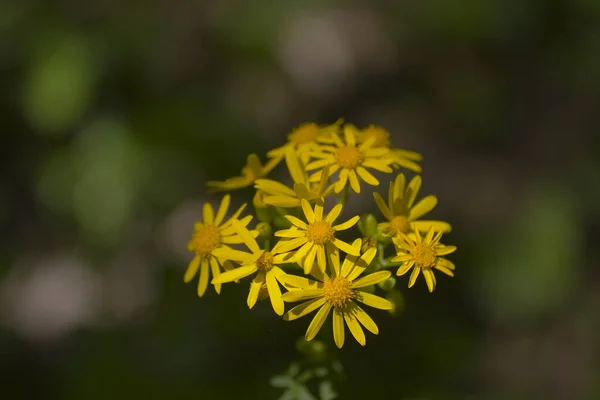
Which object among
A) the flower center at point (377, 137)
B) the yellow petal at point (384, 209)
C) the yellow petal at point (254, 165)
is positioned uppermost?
the flower center at point (377, 137)

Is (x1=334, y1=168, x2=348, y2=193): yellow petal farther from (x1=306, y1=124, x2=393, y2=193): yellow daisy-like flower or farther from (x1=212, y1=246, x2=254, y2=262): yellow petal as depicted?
(x1=212, y1=246, x2=254, y2=262): yellow petal

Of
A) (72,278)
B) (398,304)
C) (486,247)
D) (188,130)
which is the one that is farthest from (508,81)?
(398,304)

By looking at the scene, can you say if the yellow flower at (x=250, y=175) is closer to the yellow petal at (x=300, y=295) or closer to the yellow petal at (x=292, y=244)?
the yellow petal at (x=292, y=244)

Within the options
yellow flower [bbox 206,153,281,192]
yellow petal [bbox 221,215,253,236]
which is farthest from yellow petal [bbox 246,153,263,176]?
yellow petal [bbox 221,215,253,236]

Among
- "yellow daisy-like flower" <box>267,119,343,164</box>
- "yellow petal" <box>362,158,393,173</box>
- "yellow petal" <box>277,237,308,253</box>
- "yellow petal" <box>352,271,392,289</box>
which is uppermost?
"yellow daisy-like flower" <box>267,119,343,164</box>

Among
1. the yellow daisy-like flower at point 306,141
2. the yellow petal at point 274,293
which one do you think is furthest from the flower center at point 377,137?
the yellow petal at point 274,293

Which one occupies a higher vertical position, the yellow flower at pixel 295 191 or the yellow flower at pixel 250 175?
the yellow flower at pixel 250 175

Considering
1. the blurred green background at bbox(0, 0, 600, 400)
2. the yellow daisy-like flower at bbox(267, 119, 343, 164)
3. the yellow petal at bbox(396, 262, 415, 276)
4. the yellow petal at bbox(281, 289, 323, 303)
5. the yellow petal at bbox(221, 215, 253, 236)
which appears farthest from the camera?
Answer: the blurred green background at bbox(0, 0, 600, 400)

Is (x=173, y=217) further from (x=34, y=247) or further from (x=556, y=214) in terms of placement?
(x=556, y=214)

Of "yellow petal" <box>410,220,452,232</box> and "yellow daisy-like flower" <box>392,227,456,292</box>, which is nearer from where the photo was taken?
"yellow daisy-like flower" <box>392,227,456,292</box>
